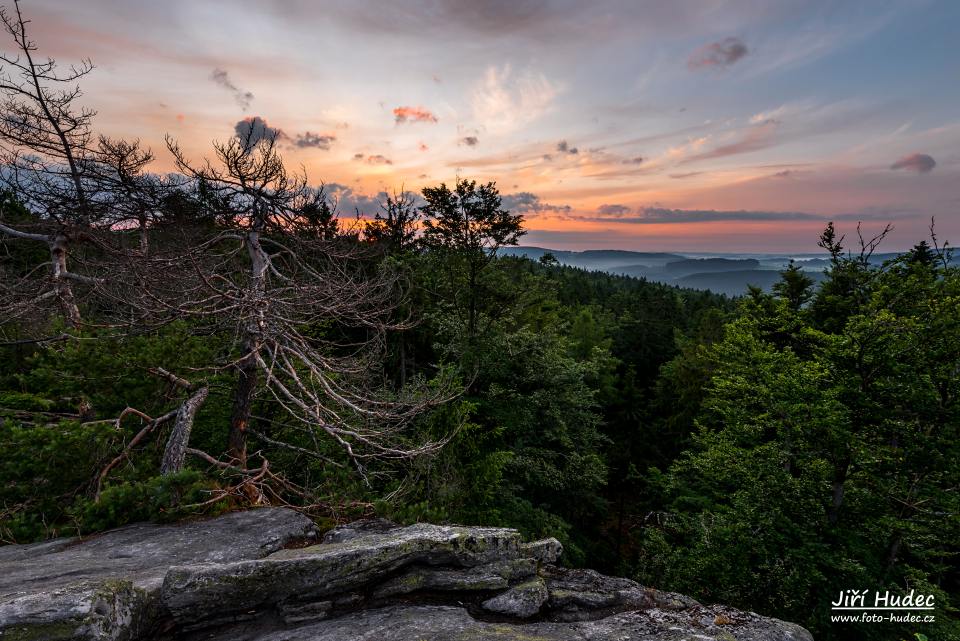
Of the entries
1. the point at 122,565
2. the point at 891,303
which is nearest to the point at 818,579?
the point at 891,303

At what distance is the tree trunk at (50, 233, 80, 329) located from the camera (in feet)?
29.6

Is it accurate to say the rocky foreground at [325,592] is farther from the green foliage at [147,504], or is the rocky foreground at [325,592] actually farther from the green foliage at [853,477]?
the green foliage at [853,477]

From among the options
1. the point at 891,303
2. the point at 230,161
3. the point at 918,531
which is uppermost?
the point at 230,161

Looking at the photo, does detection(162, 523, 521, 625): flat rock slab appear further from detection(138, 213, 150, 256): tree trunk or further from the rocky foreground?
detection(138, 213, 150, 256): tree trunk

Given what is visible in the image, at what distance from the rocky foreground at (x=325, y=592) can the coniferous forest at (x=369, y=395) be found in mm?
930

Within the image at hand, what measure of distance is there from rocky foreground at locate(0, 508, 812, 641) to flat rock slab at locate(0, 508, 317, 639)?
0.5 inches

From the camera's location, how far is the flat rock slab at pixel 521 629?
13.6ft

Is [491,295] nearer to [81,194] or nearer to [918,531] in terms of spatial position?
[81,194]

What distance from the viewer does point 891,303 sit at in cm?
1309

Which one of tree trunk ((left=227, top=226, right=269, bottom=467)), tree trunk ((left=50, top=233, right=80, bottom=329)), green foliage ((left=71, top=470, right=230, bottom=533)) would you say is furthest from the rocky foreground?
tree trunk ((left=50, top=233, right=80, bottom=329))

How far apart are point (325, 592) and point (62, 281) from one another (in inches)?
374

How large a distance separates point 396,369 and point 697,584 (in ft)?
59.8

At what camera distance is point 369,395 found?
7.83 metres

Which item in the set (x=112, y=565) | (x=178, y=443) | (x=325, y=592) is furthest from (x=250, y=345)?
(x=325, y=592)
